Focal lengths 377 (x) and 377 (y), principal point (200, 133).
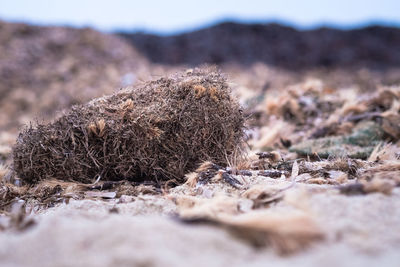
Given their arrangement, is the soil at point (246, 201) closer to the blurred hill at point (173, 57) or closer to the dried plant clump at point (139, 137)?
the dried plant clump at point (139, 137)

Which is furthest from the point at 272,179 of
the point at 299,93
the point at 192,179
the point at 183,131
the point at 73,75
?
the point at 73,75

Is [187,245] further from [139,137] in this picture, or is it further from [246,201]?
[139,137]

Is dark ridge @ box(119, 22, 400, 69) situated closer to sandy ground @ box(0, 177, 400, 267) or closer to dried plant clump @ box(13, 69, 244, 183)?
dried plant clump @ box(13, 69, 244, 183)

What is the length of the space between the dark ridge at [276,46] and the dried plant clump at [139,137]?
17.9 m

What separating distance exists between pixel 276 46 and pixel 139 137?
21.5 meters

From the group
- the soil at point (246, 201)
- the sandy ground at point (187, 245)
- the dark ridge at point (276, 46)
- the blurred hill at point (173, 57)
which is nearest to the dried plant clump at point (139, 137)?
the soil at point (246, 201)

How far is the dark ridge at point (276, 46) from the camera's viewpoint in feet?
70.7

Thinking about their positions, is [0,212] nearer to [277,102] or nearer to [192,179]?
[192,179]

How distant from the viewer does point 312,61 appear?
21.7 meters

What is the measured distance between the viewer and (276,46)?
23.1 metres

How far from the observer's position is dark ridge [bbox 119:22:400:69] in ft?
70.7

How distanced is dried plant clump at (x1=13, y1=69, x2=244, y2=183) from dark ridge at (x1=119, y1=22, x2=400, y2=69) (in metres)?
17.9

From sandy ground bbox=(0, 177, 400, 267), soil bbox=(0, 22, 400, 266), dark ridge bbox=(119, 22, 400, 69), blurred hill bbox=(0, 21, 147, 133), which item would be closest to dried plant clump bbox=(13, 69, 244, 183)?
soil bbox=(0, 22, 400, 266)

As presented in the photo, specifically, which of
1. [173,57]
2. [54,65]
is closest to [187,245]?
[54,65]
